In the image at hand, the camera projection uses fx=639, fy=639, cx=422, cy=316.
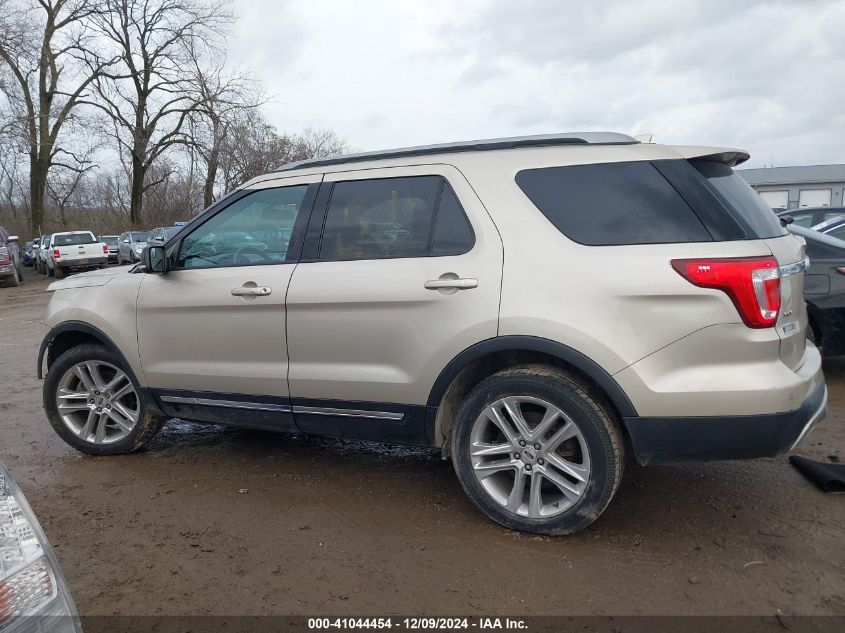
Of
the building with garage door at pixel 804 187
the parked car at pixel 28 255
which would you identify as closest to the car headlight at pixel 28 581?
the parked car at pixel 28 255

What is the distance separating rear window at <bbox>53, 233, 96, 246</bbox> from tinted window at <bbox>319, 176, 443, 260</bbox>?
22579 mm

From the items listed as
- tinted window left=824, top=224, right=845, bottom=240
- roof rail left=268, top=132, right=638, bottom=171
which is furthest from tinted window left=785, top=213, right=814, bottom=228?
roof rail left=268, top=132, right=638, bottom=171

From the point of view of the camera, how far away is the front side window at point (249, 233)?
378 centimetres

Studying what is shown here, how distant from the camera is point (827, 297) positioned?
5246mm

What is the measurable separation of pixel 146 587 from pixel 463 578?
1.40 m

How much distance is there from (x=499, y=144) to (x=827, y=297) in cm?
355

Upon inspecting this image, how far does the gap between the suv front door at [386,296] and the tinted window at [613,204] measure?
0.32 meters

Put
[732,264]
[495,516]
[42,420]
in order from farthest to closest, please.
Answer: [42,420] < [495,516] < [732,264]

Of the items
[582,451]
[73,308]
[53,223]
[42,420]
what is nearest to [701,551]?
[582,451]

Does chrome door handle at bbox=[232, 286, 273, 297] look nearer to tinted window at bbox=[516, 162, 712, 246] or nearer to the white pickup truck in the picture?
tinted window at bbox=[516, 162, 712, 246]

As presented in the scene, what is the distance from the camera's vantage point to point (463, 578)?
2.81 m

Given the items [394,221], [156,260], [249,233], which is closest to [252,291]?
[249,233]

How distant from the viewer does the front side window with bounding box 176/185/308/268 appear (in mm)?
3775

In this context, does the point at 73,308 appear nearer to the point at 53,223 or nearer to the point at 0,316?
the point at 0,316
